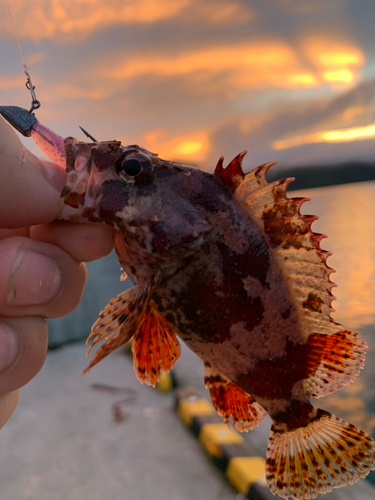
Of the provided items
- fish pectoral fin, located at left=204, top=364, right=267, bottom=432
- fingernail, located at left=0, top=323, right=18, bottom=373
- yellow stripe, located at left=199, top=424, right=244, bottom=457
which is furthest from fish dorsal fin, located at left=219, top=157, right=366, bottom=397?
yellow stripe, located at left=199, top=424, right=244, bottom=457

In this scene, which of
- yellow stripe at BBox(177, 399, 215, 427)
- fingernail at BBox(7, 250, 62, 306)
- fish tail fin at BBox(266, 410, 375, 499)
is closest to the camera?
fingernail at BBox(7, 250, 62, 306)

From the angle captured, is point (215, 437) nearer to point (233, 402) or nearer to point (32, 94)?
point (233, 402)

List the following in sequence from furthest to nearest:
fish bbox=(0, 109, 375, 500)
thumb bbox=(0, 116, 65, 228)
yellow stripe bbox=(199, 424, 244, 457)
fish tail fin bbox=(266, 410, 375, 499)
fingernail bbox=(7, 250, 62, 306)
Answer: yellow stripe bbox=(199, 424, 244, 457) < fish tail fin bbox=(266, 410, 375, 499) < fingernail bbox=(7, 250, 62, 306) < fish bbox=(0, 109, 375, 500) < thumb bbox=(0, 116, 65, 228)

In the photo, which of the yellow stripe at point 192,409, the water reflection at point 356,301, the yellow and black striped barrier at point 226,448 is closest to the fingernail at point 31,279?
the yellow and black striped barrier at point 226,448

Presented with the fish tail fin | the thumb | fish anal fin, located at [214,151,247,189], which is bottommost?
the fish tail fin

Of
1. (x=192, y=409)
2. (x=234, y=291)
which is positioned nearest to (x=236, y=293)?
(x=234, y=291)

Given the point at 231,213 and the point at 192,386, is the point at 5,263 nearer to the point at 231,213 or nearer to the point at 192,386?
the point at 231,213

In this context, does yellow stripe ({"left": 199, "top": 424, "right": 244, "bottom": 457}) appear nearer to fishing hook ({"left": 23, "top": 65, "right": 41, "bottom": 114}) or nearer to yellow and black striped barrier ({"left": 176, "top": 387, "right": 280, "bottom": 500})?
yellow and black striped barrier ({"left": 176, "top": 387, "right": 280, "bottom": 500})
